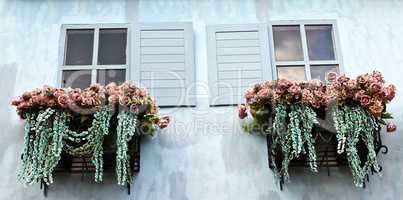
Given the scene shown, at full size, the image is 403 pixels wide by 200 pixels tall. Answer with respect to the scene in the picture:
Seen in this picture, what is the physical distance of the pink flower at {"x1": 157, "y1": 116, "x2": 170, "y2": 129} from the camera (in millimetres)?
4664

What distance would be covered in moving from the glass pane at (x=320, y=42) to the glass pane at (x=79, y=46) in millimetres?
2347

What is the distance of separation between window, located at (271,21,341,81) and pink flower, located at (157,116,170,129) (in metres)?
1.27

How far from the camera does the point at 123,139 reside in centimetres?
430

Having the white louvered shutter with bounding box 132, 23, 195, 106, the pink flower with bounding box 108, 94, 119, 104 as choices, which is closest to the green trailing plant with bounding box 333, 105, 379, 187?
the white louvered shutter with bounding box 132, 23, 195, 106

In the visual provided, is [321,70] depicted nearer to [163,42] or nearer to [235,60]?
[235,60]

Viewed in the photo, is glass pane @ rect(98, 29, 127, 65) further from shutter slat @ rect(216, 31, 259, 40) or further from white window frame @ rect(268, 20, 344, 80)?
white window frame @ rect(268, 20, 344, 80)

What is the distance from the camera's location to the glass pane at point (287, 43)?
5.27 meters

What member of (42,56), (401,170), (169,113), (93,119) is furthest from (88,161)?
(401,170)

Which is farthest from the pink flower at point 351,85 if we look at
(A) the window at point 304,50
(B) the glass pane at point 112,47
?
(B) the glass pane at point 112,47

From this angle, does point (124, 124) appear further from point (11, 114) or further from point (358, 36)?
point (358, 36)

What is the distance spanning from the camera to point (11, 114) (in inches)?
195

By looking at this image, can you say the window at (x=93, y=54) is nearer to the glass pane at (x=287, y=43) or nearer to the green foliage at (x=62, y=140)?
the green foliage at (x=62, y=140)

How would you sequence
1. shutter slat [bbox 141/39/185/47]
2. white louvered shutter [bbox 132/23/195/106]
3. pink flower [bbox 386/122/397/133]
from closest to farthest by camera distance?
1. pink flower [bbox 386/122/397/133]
2. white louvered shutter [bbox 132/23/195/106]
3. shutter slat [bbox 141/39/185/47]

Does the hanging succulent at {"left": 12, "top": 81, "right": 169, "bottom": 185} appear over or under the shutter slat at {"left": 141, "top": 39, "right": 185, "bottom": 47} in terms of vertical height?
under
